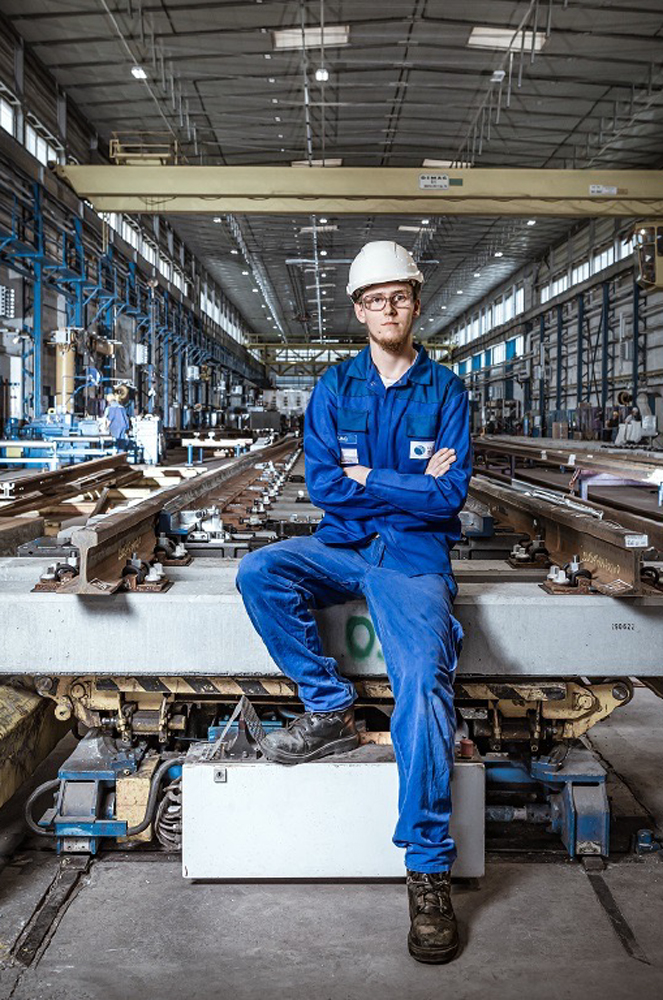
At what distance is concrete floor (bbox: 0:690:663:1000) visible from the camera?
2045 mm

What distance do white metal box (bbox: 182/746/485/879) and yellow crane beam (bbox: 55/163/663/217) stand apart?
11.6 m

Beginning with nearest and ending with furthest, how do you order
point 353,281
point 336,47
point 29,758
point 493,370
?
1. point 353,281
2. point 29,758
3. point 336,47
4. point 493,370

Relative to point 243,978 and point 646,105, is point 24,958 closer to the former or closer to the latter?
point 243,978

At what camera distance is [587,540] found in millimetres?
3170

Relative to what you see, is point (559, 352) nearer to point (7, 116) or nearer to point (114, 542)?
point (7, 116)

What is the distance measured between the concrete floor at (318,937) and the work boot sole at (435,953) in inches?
A: 0.8

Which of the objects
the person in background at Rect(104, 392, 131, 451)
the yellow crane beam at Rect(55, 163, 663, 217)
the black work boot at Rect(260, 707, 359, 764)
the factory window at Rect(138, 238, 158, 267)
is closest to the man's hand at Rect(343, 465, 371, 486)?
the black work boot at Rect(260, 707, 359, 764)

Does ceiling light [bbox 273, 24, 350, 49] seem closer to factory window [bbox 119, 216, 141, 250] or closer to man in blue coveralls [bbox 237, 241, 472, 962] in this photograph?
factory window [bbox 119, 216, 141, 250]

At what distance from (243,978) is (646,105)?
1589cm

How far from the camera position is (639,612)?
98.0 inches

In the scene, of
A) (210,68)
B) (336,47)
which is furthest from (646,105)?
(210,68)

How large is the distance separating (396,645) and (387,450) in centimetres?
65

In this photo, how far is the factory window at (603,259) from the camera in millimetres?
22203

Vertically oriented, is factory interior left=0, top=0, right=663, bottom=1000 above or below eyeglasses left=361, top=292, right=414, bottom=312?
below
